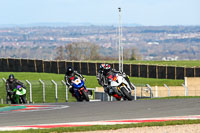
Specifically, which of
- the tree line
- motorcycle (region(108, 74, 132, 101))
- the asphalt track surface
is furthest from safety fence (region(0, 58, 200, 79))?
the tree line

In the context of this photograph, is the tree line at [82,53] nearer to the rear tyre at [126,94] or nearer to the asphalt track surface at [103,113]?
the rear tyre at [126,94]

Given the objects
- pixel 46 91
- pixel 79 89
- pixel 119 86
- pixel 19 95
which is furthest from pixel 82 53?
pixel 119 86

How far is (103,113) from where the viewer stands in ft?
49.2

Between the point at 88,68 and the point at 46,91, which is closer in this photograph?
the point at 46,91

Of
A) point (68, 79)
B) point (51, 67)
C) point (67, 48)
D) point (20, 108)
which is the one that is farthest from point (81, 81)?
point (67, 48)

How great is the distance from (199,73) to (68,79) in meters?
28.9

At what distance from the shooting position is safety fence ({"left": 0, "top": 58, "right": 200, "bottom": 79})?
51562mm

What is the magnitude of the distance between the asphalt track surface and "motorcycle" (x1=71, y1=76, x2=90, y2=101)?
4.24 meters

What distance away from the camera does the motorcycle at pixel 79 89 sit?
21.8m

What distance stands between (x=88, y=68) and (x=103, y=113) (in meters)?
40.6

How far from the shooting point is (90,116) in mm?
14430

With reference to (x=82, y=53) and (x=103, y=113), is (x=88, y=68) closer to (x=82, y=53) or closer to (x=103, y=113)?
(x=103, y=113)

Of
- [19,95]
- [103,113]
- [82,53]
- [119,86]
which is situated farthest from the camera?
[82,53]

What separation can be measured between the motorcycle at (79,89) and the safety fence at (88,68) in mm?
28488
